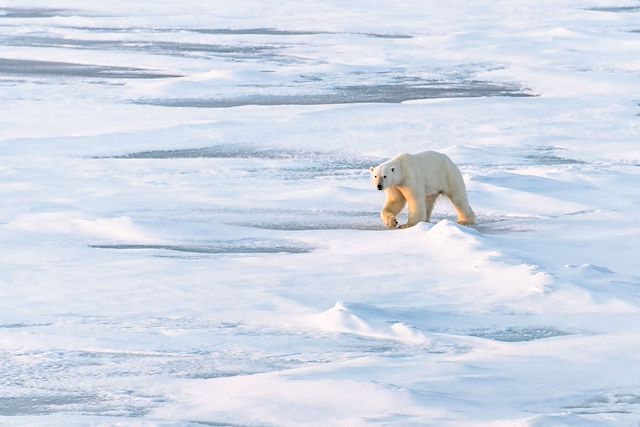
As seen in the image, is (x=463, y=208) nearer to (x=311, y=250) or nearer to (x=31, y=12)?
(x=311, y=250)

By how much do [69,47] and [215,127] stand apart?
791 centimetres

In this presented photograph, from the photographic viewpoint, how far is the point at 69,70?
16.9 m

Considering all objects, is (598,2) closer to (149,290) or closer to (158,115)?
(158,115)

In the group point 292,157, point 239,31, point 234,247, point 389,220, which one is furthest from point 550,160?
point 239,31

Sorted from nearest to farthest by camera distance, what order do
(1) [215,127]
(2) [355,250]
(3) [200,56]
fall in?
1. (2) [355,250]
2. (1) [215,127]
3. (3) [200,56]

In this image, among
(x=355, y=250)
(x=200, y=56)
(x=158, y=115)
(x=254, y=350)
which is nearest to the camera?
(x=254, y=350)

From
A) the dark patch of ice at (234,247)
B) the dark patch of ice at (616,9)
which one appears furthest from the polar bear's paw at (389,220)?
the dark patch of ice at (616,9)

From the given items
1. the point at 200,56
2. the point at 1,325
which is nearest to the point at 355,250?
the point at 1,325

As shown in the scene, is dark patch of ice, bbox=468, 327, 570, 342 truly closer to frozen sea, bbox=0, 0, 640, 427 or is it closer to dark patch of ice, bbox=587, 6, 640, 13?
frozen sea, bbox=0, 0, 640, 427

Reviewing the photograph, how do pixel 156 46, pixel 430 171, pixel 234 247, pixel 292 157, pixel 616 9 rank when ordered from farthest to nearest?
pixel 616 9 → pixel 156 46 → pixel 292 157 → pixel 430 171 → pixel 234 247

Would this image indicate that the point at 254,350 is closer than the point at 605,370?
No

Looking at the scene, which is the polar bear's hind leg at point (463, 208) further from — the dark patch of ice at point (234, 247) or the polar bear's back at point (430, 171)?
the dark patch of ice at point (234, 247)

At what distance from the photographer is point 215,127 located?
40.2ft

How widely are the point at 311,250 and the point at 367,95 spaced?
24.0ft
